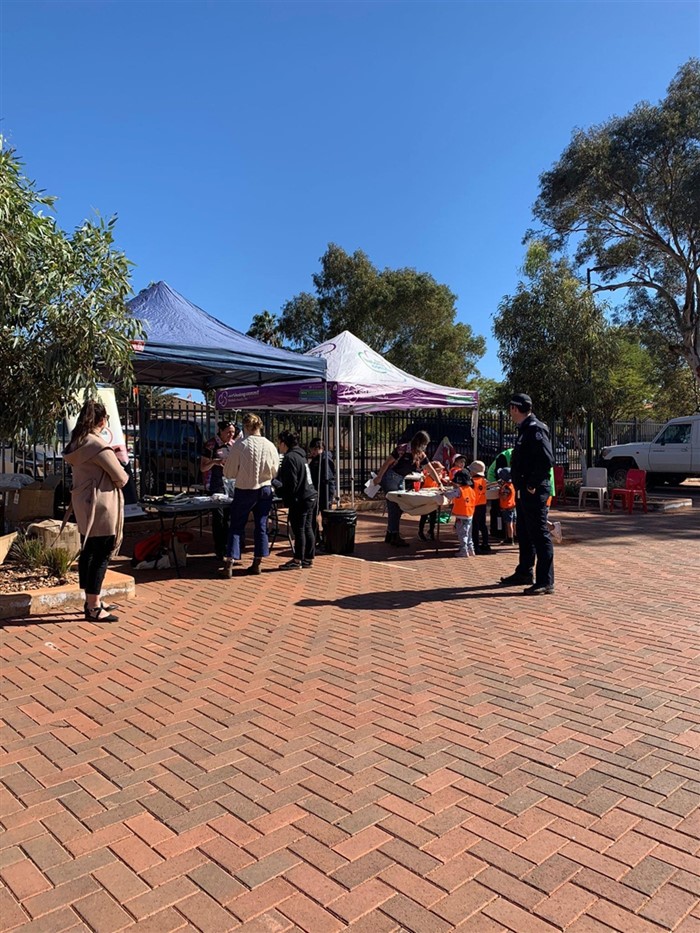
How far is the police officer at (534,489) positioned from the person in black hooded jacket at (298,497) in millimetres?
2442

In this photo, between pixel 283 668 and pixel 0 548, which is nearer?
pixel 283 668

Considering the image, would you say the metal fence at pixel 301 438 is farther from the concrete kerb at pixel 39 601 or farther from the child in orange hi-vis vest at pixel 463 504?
the child in orange hi-vis vest at pixel 463 504

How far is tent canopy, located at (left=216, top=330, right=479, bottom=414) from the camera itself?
39.2 feet

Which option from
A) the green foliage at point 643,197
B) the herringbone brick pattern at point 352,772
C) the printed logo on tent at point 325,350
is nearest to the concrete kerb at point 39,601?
the herringbone brick pattern at point 352,772

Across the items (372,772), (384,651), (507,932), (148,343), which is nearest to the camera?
(507,932)

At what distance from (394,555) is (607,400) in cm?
1191

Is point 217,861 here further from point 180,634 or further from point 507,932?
point 180,634

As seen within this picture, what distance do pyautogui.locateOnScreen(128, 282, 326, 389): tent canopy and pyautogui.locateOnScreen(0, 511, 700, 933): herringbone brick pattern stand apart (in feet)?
10.4

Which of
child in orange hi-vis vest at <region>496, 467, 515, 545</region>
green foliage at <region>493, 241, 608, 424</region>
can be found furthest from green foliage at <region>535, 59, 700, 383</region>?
child in orange hi-vis vest at <region>496, 467, 515, 545</region>

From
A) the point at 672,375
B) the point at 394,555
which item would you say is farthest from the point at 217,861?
the point at 672,375

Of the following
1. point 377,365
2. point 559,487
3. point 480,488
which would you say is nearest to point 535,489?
point 480,488

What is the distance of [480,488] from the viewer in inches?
359

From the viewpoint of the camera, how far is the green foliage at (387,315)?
35312mm

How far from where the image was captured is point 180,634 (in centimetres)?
545
